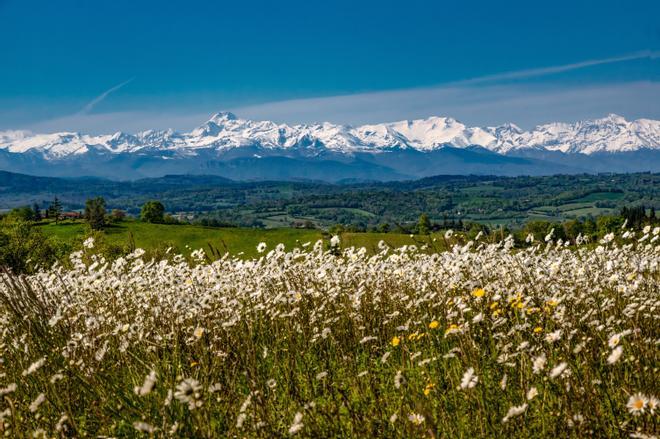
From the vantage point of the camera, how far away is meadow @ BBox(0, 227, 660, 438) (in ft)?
15.8

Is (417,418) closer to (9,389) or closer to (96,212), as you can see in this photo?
(9,389)

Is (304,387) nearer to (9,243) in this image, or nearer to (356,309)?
(356,309)

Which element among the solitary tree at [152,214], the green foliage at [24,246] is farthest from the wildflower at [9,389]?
the solitary tree at [152,214]

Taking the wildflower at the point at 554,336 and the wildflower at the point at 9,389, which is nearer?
the wildflower at the point at 9,389

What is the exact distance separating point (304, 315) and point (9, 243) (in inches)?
2579

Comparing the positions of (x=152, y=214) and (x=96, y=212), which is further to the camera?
(x=152, y=214)

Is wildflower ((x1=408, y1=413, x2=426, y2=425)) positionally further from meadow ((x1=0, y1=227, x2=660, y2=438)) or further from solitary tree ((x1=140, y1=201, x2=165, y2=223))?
solitary tree ((x1=140, y1=201, x2=165, y2=223))

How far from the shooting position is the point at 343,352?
7137 mm

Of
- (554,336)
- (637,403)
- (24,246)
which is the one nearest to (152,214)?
(24,246)

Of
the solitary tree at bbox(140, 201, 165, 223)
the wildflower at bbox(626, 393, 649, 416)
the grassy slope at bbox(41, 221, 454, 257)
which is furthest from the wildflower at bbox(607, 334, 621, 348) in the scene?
the solitary tree at bbox(140, 201, 165, 223)

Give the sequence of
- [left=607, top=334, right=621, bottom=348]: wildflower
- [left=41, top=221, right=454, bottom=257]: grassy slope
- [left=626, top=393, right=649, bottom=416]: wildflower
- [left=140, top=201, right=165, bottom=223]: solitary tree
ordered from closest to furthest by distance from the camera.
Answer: [left=626, top=393, right=649, bottom=416]: wildflower, [left=607, top=334, right=621, bottom=348]: wildflower, [left=41, top=221, right=454, bottom=257]: grassy slope, [left=140, top=201, right=165, bottom=223]: solitary tree

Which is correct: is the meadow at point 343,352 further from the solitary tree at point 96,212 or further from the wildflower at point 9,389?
the solitary tree at point 96,212

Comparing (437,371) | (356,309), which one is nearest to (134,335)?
(356,309)

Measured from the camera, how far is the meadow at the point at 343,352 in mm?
4809
